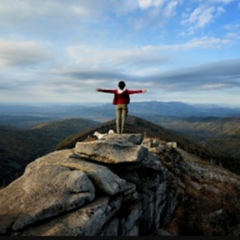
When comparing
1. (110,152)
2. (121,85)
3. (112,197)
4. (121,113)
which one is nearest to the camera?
(112,197)

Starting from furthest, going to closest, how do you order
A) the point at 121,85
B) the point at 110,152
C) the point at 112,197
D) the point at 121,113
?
the point at 121,113 < the point at 121,85 < the point at 110,152 < the point at 112,197

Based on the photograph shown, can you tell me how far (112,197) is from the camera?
18.5 m

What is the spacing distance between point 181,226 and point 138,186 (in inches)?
241

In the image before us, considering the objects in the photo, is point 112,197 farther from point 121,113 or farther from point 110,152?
point 121,113

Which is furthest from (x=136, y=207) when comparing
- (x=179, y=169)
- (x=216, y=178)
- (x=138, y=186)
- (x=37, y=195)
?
(x=216, y=178)

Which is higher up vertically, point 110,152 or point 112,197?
point 110,152

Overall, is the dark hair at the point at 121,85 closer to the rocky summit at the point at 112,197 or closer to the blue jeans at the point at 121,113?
the blue jeans at the point at 121,113

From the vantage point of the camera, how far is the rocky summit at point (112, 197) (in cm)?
1527

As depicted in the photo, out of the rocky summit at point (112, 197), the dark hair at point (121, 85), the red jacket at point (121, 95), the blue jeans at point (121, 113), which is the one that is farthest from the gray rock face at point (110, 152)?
the dark hair at point (121, 85)

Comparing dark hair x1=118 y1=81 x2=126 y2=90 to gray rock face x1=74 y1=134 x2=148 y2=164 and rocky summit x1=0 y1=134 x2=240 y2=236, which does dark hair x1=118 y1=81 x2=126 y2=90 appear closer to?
rocky summit x1=0 y1=134 x2=240 y2=236

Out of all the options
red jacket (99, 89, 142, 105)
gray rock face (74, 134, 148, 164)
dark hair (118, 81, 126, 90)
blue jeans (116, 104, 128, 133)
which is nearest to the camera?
gray rock face (74, 134, 148, 164)

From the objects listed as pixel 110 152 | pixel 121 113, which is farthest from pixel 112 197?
pixel 121 113

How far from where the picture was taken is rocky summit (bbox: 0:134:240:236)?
15.3m

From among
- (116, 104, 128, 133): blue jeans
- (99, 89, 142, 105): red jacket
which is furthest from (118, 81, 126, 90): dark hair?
(116, 104, 128, 133): blue jeans
